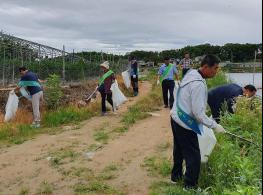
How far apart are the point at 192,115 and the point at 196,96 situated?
A: 0.89ft

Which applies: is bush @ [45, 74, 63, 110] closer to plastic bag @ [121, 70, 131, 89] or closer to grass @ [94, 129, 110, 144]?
grass @ [94, 129, 110, 144]

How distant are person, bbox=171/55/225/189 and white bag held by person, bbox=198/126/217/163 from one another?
289 millimetres

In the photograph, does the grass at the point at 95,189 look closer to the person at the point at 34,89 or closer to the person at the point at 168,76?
the person at the point at 34,89

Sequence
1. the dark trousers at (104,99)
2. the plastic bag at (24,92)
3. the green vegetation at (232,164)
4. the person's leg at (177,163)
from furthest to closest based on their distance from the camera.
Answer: the dark trousers at (104,99) → the plastic bag at (24,92) → the person's leg at (177,163) → the green vegetation at (232,164)

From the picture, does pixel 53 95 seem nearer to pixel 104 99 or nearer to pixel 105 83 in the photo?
pixel 104 99

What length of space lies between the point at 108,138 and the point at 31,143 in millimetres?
1469

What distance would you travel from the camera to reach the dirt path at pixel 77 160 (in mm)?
6441

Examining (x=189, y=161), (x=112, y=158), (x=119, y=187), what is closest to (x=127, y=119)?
(x=112, y=158)

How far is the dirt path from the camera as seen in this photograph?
21.1 ft

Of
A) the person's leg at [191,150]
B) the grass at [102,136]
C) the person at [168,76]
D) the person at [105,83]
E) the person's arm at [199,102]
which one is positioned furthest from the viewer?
the person at [168,76]

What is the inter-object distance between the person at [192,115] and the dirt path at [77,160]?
90cm

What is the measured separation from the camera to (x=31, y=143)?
916cm

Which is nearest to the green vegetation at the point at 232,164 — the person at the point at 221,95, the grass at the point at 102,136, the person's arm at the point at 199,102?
the person's arm at the point at 199,102

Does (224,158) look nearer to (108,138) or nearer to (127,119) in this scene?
(108,138)
